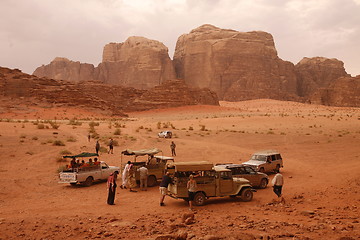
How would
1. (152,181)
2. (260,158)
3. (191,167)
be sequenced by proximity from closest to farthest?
(191,167), (152,181), (260,158)

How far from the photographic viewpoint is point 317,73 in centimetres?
13088

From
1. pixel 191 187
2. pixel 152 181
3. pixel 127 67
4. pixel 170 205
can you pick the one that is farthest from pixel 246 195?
pixel 127 67

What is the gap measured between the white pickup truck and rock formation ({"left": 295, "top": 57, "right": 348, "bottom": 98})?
12093 cm

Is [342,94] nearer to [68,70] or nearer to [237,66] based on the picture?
[237,66]

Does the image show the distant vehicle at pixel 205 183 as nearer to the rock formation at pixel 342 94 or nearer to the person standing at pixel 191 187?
the person standing at pixel 191 187

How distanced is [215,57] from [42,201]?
110m

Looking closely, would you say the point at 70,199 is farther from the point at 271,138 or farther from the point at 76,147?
the point at 271,138

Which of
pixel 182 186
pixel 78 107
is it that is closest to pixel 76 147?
pixel 182 186

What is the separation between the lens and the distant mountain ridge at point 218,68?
11612 cm

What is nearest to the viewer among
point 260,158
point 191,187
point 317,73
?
point 191,187

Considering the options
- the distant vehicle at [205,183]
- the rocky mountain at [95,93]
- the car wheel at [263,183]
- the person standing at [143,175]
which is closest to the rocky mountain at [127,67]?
the rocky mountain at [95,93]

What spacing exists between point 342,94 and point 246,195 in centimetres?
9805

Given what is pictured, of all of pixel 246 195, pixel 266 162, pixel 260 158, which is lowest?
pixel 246 195

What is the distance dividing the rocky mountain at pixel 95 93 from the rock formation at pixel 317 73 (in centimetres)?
5284
